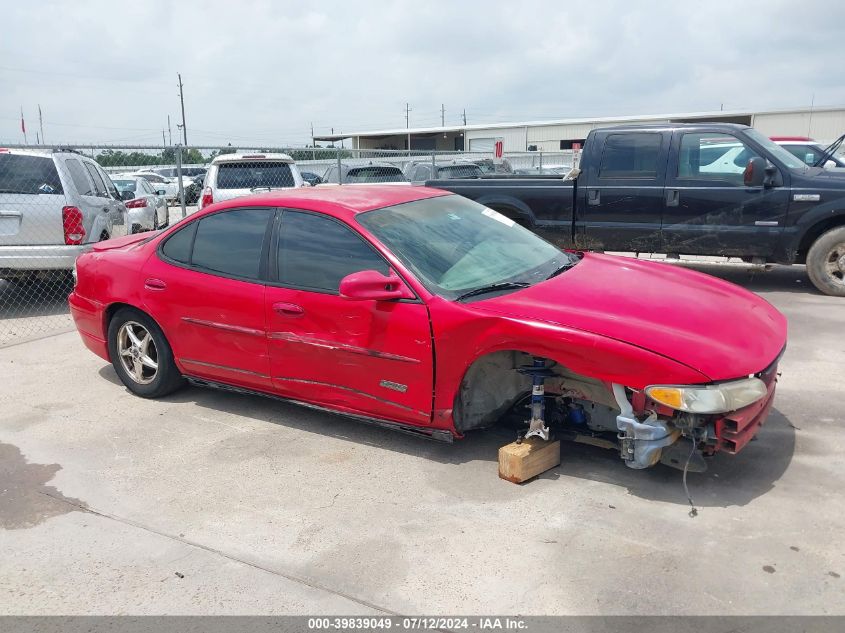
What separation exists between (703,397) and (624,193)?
223 inches

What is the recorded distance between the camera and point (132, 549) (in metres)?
3.30

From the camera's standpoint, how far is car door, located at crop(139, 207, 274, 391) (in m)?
4.48

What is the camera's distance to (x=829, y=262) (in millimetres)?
7840

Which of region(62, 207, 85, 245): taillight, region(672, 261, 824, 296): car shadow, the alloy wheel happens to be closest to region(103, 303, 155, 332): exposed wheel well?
the alloy wheel

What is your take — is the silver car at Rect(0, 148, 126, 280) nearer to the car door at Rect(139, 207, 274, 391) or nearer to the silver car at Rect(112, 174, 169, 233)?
the silver car at Rect(112, 174, 169, 233)

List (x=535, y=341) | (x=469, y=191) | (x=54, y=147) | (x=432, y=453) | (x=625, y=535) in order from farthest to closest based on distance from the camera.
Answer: (x=469, y=191) → (x=54, y=147) → (x=432, y=453) → (x=535, y=341) → (x=625, y=535)

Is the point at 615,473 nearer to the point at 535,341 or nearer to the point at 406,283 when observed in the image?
the point at 535,341

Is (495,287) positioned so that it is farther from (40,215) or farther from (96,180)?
(96,180)

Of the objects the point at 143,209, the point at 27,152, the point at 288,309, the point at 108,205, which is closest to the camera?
the point at 288,309

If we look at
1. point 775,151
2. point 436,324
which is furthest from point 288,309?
point 775,151

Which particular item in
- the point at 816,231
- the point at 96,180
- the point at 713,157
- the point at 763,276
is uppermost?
the point at 713,157

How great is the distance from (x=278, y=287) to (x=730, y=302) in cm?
271

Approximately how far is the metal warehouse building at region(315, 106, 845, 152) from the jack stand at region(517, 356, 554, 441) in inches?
1013

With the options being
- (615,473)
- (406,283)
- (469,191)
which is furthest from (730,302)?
(469,191)
